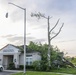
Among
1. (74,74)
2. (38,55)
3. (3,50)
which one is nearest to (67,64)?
(38,55)

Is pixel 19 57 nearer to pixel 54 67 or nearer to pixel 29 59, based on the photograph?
pixel 29 59

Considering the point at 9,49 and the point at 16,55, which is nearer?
the point at 16,55

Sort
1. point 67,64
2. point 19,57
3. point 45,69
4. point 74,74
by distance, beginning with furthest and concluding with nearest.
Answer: point 67,64
point 19,57
point 45,69
point 74,74

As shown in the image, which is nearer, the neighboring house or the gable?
the neighboring house

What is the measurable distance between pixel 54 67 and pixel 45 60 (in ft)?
7.65

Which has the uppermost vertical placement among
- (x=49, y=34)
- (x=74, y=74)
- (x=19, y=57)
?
(x=49, y=34)

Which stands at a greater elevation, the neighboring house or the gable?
the gable

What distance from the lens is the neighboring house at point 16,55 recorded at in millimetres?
46094

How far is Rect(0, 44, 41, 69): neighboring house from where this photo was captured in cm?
4609

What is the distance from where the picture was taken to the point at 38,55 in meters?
45.3

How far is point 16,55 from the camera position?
4731 cm

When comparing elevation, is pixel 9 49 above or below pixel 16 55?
above

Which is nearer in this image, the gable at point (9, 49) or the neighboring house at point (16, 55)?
the neighboring house at point (16, 55)

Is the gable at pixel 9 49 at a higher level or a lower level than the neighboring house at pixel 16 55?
higher
